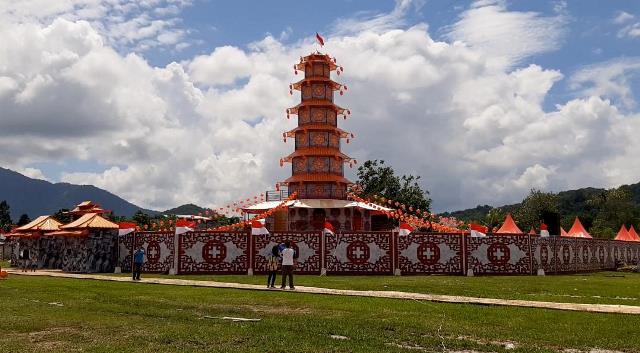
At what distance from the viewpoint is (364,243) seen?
3091 cm

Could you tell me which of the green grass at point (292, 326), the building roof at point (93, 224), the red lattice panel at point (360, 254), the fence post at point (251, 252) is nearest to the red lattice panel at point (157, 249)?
the building roof at point (93, 224)

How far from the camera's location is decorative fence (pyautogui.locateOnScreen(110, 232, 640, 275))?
30828 mm

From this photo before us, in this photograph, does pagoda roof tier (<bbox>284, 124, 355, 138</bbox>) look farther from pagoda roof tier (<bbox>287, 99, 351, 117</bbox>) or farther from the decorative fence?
the decorative fence

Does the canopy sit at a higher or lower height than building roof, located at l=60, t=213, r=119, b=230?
higher

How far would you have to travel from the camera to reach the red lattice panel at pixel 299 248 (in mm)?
30953

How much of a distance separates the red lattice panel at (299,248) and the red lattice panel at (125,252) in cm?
787

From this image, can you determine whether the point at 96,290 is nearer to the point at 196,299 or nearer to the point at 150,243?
the point at 196,299

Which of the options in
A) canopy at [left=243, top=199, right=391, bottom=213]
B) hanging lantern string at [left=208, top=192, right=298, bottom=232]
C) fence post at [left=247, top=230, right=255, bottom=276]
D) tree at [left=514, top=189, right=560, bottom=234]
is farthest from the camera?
tree at [left=514, top=189, right=560, bottom=234]

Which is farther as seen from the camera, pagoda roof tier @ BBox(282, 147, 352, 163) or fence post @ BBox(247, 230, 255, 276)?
pagoda roof tier @ BBox(282, 147, 352, 163)

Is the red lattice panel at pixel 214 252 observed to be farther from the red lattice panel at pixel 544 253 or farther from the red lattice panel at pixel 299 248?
the red lattice panel at pixel 544 253

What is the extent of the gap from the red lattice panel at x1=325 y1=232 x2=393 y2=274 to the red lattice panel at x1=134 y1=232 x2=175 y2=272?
28.5 feet

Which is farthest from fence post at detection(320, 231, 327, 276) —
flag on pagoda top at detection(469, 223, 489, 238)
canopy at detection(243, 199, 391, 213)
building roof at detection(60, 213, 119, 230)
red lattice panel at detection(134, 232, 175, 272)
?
canopy at detection(243, 199, 391, 213)

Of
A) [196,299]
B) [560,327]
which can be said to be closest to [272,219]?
[196,299]

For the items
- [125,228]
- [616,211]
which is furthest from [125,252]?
[616,211]
